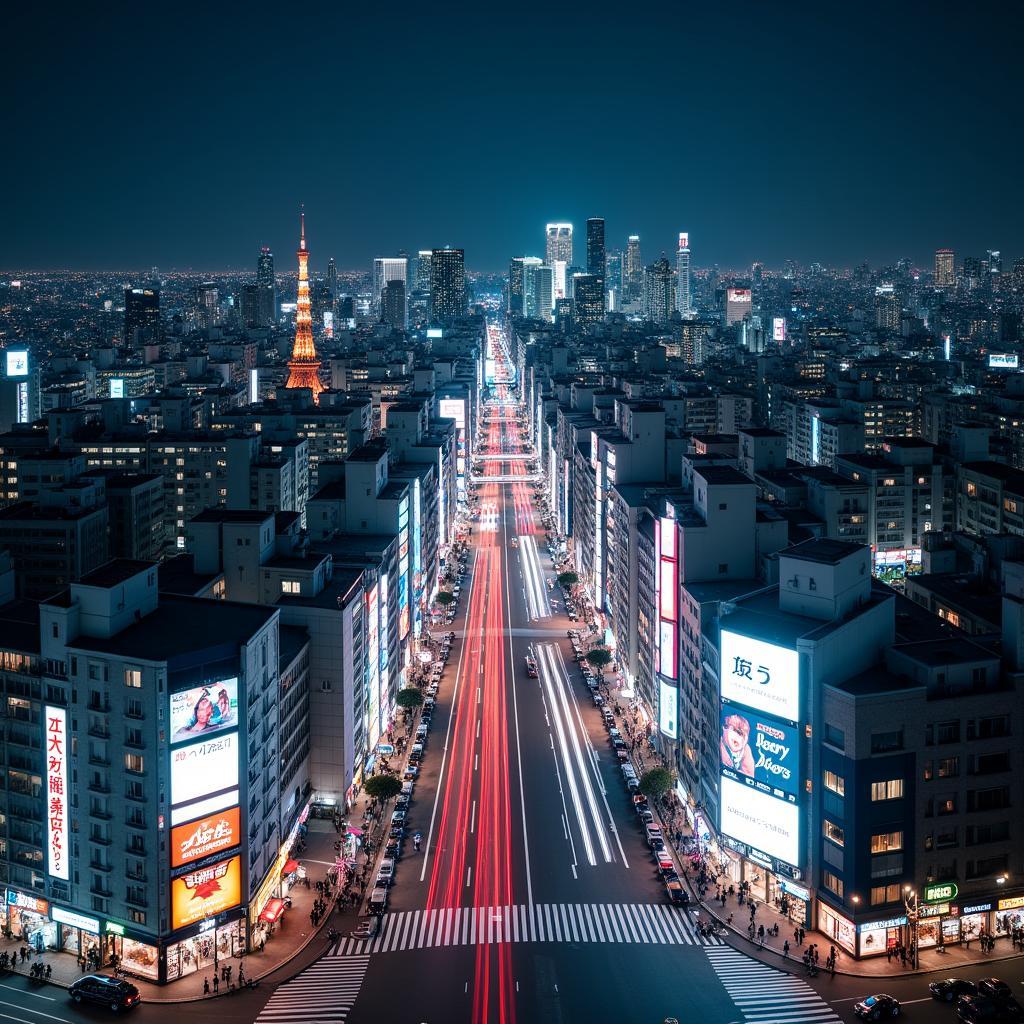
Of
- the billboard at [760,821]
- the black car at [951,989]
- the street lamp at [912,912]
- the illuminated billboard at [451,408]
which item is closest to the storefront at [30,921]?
the billboard at [760,821]

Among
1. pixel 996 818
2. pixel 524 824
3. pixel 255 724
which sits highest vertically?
pixel 255 724

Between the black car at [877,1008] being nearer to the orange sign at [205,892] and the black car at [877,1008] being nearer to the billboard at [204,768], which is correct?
the orange sign at [205,892]

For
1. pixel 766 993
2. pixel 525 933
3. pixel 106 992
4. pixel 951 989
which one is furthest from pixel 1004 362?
pixel 106 992

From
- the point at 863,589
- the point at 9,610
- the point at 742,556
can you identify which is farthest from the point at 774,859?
the point at 9,610

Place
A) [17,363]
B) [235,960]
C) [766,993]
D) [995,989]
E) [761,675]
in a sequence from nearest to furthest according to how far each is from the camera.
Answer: [995,989] < [766,993] < [235,960] < [761,675] < [17,363]

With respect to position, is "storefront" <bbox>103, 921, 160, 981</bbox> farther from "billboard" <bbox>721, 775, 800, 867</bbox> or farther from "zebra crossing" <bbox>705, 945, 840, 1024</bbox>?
"billboard" <bbox>721, 775, 800, 867</bbox>

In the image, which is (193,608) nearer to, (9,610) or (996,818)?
(9,610)

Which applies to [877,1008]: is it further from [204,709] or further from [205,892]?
[204,709]
